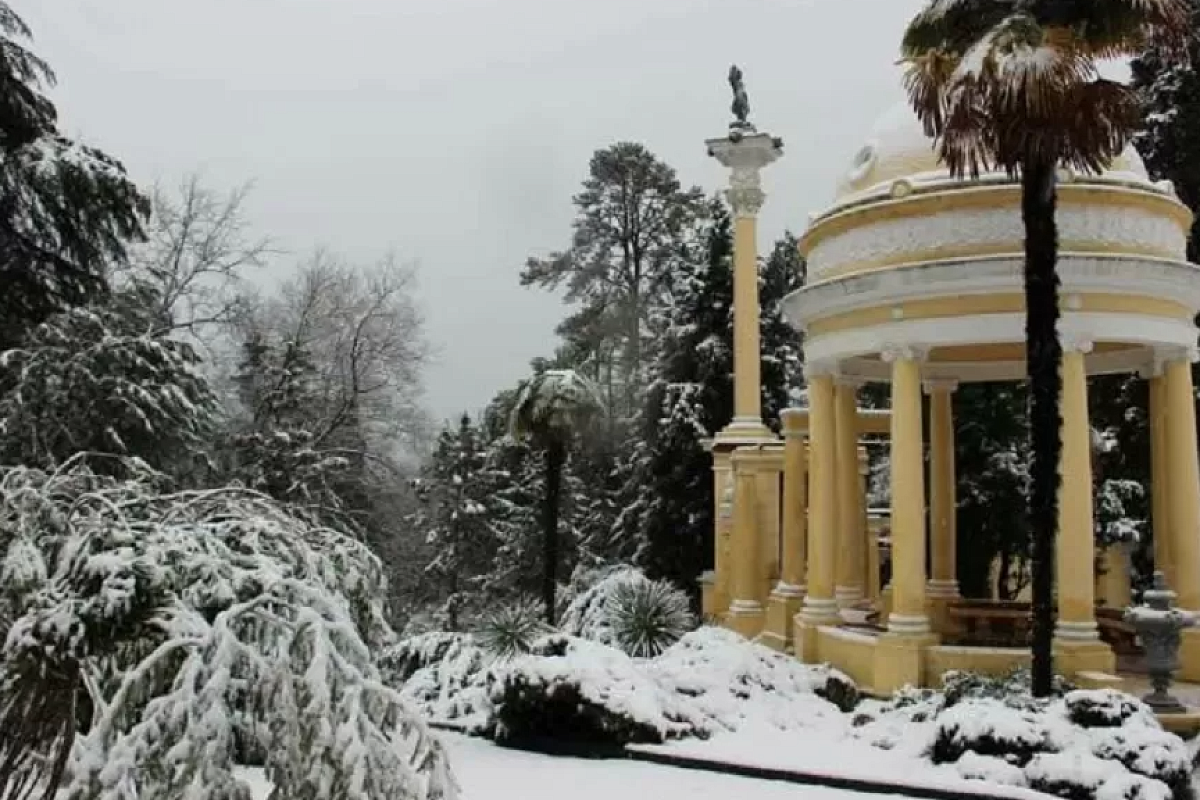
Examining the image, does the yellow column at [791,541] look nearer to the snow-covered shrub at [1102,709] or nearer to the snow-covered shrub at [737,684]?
the snow-covered shrub at [737,684]

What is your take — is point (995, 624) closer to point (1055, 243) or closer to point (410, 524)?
point (1055, 243)

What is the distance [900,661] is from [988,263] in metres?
5.37

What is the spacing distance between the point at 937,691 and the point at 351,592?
942 cm

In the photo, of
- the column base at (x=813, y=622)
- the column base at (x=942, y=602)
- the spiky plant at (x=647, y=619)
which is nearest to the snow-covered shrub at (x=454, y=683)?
the spiky plant at (x=647, y=619)

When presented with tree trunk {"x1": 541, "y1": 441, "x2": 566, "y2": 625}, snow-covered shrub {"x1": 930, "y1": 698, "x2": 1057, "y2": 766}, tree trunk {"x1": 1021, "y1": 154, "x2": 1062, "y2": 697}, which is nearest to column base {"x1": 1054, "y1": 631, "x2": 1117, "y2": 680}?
tree trunk {"x1": 1021, "y1": 154, "x2": 1062, "y2": 697}

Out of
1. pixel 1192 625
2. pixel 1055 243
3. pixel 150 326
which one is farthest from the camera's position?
pixel 150 326

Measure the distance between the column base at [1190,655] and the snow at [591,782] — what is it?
6957 millimetres

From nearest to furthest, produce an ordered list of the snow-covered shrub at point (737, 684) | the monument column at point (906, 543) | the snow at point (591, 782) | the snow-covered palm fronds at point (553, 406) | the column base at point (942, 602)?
1. the snow at point (591, 782)
2. the snow-covered shrub at point (737, 684)
3. the monument column at point (906, 543)
4. the column base at point (942, 602)
5. the snow-covered palm fronds at point (553, 406)

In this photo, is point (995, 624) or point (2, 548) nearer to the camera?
point (2, 548)

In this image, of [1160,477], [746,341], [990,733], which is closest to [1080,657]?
[990,733]

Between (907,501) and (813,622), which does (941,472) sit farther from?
(907,501)

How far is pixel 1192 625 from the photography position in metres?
16.7

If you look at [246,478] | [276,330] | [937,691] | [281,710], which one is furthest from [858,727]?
[276,330]

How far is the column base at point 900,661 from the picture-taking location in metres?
16.5
